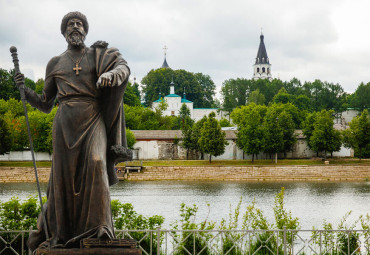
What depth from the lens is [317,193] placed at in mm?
32594

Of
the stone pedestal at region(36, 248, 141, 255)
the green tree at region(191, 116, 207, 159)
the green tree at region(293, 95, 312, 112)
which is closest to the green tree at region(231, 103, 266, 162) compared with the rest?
the green tree at region(191, 116, 207, 159)

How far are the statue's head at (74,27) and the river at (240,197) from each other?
14586mm

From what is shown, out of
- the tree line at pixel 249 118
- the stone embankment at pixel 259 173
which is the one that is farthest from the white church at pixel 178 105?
the stone embankment at pixel 259 173

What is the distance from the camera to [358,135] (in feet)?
170

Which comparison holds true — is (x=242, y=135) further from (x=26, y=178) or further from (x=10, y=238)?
(x=10, y=238)

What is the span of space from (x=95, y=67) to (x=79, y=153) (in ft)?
2.59

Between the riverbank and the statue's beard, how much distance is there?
3874 cm

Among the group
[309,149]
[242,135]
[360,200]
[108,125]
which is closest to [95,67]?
[108,125]

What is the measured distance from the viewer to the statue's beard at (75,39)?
4695 mm

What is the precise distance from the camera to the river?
22594 millimetres

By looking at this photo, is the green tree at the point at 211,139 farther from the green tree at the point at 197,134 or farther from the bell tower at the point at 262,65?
the bell tower at the point at 262,65

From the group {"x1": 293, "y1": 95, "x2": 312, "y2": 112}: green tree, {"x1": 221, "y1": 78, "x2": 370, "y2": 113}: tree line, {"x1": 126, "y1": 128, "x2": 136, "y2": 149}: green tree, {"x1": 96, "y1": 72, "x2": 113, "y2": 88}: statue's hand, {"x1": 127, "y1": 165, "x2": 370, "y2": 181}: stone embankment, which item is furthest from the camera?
{"x1": 221, "y1": 78, "x2": 370, "y2": 113}: tree line

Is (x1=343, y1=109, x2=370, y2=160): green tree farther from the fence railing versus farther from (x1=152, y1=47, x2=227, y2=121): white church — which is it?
the fence railing

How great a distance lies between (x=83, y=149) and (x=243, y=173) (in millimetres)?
40927
